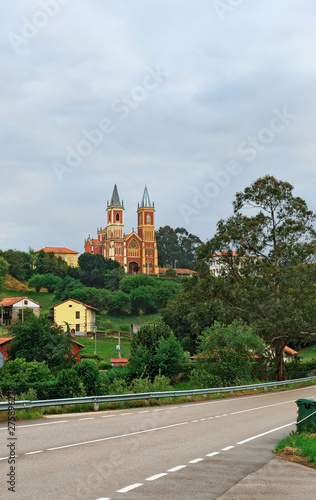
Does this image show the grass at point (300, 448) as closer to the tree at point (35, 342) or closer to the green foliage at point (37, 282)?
the tree at point (35, 342)

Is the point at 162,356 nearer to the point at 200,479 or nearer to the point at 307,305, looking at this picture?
the point at 307,305

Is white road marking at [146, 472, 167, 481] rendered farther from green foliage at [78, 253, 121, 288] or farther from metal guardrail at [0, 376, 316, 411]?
green foliage at [78, 253, 121, 288]

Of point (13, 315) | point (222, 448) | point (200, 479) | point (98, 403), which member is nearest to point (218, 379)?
point (98, 403)

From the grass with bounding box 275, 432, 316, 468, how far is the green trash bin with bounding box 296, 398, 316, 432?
1.56 feet

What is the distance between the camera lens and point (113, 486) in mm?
8945

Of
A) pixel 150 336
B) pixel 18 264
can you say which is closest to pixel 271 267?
pixel 150 336

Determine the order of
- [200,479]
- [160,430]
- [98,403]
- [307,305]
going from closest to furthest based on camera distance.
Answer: [200,479] < [160,430] < [98,403] < [307,305]

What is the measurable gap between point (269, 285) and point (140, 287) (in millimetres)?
90144

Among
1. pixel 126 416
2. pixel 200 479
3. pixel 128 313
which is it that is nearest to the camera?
pixel 200 479

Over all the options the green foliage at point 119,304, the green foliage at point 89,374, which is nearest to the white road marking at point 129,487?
the green foliage at point 89,374

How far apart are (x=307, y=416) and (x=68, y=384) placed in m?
23.7

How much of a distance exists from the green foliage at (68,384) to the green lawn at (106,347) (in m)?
39.0

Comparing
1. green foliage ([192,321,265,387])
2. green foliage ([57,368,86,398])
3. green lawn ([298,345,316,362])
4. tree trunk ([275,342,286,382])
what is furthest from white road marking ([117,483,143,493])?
green lawn ([298,345,316,362])

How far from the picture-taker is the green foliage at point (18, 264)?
153 meters
